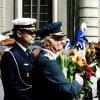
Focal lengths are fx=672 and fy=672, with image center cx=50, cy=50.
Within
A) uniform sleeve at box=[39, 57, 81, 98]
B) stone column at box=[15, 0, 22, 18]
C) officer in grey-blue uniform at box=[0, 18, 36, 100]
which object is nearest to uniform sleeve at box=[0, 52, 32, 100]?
officer in grey-blue uniform at box=[0, 18, 36, 100]

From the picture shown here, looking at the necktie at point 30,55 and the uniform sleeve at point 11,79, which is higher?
the necktie at point 30,55

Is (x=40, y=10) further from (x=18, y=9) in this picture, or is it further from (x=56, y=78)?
(x=56, y=78)

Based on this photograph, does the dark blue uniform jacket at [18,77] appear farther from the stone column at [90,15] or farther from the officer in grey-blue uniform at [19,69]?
the stone column at [90,15]

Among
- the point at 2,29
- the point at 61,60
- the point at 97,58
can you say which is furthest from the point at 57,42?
the point at 2,29

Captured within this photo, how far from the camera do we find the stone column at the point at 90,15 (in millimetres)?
19516

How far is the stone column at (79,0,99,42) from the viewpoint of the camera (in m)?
19.5

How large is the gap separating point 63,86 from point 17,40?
67 cm

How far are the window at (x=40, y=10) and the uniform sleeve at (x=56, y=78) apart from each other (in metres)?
13.8

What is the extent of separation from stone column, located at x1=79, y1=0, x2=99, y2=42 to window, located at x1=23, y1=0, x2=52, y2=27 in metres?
0.96

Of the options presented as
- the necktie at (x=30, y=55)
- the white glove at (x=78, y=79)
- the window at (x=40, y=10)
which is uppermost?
the window at (x=40, y=10)

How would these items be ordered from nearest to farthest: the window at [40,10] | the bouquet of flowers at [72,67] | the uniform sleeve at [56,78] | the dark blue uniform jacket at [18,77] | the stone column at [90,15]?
the uniform sleeve at [56,78], the dark blue uniform jacket at [18,77], the bouquet of flowers at [72,67], the stone column at [90,15], the window at [40,10]

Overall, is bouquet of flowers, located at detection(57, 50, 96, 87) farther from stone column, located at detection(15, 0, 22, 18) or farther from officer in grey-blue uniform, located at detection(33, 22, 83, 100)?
stone column, located at detection(15, 0, 22, 18)

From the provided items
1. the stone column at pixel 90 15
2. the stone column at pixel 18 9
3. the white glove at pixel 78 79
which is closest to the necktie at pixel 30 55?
the white glove at pixel 78 79

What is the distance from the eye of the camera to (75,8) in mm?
19859
